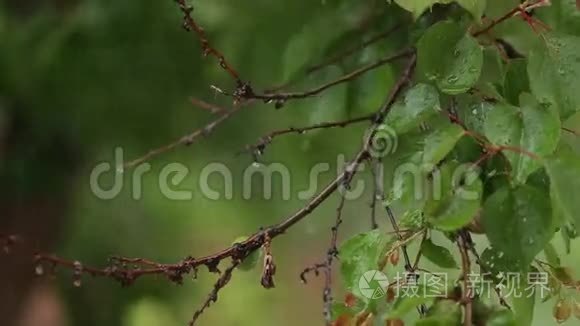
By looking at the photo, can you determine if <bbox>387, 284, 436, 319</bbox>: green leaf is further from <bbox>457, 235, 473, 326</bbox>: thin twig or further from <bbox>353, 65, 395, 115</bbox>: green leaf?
<bbox>353, 65, 395, 115</bbox>: green leaf

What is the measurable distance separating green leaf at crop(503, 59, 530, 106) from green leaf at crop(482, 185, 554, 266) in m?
0.07

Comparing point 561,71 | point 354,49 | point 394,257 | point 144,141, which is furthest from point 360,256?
point 144,141

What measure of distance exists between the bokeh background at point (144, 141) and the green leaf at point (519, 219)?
0.23 meters

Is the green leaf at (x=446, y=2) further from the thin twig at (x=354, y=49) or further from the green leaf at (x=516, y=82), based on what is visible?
the thin twig at (x=354, y=49)

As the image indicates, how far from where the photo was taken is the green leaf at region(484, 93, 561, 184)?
35 cm

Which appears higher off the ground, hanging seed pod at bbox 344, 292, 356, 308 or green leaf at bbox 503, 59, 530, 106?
green leaf at bbox 503, 59, 530, 106

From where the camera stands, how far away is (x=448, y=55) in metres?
0.41

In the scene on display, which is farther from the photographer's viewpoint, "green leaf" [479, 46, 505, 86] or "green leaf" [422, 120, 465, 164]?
"green leaf" [479, 46, 505, 86]

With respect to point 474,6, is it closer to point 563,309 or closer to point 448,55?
point 448,55

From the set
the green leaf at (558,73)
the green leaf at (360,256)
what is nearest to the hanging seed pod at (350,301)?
the green leaf at (360,256)

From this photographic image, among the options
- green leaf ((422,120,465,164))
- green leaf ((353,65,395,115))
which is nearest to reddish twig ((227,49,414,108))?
green leaf ((353,65,395,115))

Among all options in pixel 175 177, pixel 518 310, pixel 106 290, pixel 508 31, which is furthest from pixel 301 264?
pixel 518 310

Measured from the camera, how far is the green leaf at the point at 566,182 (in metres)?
0.34

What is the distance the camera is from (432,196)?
0.37 metres
